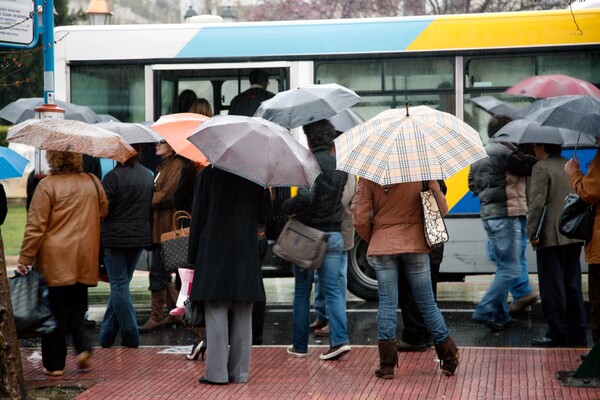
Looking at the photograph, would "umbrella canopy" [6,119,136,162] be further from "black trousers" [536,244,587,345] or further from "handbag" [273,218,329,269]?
"black trousers" [536,244,587,345]

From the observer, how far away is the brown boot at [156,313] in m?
10.7

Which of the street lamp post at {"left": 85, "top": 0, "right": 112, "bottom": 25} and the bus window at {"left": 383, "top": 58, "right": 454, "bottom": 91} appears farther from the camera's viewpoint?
the street lamp post at {"left": 85, "top": 0, "right": 112, "bottom": 25}

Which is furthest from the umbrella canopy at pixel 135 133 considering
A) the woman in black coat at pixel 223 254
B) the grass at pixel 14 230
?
the grass at pixel 14 230

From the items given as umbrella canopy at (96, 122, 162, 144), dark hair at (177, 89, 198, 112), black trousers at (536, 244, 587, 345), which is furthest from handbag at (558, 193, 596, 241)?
dark hair at (177, 89, 198, 112)

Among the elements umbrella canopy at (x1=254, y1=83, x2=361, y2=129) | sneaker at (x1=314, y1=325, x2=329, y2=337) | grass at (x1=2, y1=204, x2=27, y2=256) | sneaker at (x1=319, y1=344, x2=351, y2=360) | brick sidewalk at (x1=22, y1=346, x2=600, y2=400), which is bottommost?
brick sidewalk at (x1=22, y1=346, x2=600, y2=400)

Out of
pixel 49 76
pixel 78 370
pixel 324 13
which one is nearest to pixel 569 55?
pixel 49 76

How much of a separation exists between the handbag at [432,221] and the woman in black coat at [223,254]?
1.14 m

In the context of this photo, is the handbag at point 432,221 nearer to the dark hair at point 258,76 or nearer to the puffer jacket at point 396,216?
the puffer jacket at point 396,216

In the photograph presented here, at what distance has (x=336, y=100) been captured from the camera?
906cm

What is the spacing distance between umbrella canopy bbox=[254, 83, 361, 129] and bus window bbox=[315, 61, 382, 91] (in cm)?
312

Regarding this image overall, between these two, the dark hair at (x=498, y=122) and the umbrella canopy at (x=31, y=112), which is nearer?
the dark hair at (x=498, y=122)

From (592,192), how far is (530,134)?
1576 millimetres

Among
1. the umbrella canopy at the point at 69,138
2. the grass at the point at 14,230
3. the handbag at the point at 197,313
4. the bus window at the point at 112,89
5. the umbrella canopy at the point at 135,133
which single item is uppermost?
the bus window at the point at 112,89

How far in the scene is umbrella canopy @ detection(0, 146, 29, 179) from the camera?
798 cm
